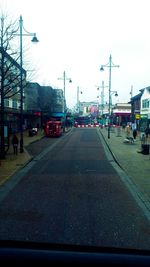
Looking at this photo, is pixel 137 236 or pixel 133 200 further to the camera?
pixel 133 200

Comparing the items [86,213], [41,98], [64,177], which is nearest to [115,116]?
[41,98]

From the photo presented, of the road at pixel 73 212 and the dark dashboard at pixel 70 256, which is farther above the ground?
the dark dashboard at pixel 70 256

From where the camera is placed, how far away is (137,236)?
7.39m

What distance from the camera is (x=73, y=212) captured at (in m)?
9.34

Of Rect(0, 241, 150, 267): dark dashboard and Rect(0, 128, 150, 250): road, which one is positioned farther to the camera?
Rect(0, 128, 150, 250): road

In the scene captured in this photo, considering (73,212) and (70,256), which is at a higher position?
(70,256)

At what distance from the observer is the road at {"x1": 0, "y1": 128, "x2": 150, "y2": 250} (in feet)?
23.8

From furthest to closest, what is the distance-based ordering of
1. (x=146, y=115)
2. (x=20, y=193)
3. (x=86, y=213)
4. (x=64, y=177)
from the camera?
(x=146, y=115), (x=64, y=177), (x=20, y=193), (x=86, y=213)

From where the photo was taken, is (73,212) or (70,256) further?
(73,212)

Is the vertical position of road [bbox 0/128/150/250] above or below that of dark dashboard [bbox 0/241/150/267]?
below

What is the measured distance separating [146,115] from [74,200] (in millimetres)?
45189

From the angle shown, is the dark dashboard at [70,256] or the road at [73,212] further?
the road at [73,212]

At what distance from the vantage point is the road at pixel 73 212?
7242 millimetres

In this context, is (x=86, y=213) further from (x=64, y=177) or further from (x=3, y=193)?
(x=64, y=177)
